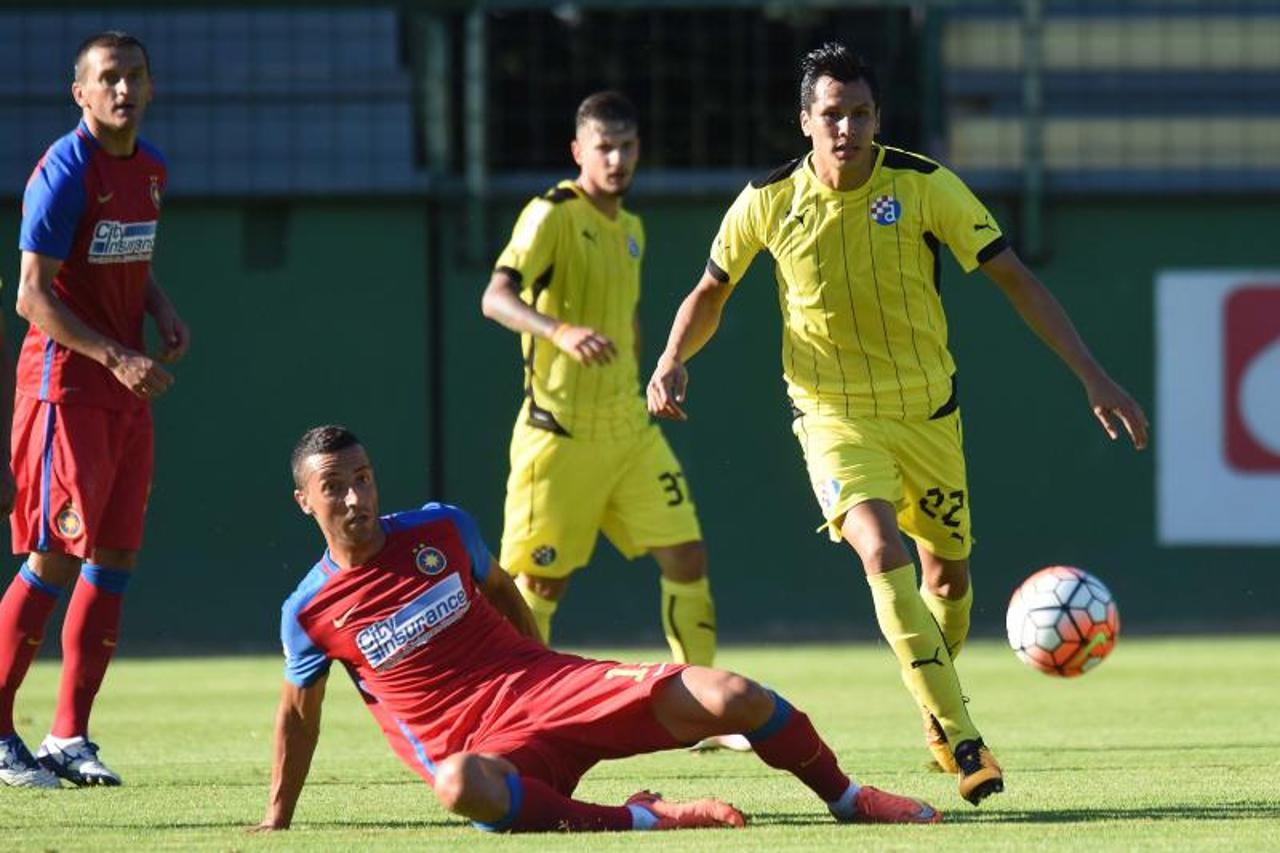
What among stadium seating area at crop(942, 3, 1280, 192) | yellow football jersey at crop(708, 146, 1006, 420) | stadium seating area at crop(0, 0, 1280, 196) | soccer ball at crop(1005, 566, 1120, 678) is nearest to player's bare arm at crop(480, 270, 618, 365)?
yellow football jersey at crop(708, 146, 1006, 420)

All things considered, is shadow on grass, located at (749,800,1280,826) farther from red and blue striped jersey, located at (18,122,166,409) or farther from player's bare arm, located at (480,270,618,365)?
red and blue striped jersey, located at (18,122,166,409)

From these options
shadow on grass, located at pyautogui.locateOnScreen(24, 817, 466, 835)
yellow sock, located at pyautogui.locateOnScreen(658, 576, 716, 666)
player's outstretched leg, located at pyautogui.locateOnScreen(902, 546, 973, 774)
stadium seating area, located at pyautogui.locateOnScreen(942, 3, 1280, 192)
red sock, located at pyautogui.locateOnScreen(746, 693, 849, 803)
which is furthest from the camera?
stadium seating area, located at pyautogui.locateOnScreen(942, 3, 1280, 192)

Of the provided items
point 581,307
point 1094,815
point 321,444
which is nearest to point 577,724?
point 321,444

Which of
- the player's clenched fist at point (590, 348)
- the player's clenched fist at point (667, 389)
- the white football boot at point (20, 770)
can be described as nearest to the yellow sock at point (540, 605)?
the white football boot at point (20, 770)

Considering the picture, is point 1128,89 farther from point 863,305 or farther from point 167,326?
point 167,326

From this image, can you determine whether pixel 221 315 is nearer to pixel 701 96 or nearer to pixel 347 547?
pixel 701 96

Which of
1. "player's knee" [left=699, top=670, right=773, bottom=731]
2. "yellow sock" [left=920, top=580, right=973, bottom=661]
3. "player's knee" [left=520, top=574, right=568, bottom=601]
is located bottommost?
"player's knee" [left=520, top=574, right=568, bottom=601]

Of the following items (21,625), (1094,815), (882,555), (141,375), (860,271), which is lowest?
(1094,815)

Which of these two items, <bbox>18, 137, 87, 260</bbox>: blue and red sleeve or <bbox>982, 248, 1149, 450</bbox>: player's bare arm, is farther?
<bbox>18, 137, 87, 260</bbox>: blue and red sleeve

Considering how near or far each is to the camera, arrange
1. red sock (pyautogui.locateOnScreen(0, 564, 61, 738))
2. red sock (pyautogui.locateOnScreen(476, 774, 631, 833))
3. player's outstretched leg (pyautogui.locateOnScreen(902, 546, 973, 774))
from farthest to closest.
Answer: player's outstretched leg (pyautogui.locateOnScreen(902, 546, 973, 774))
red sock (pyautogui.locateOnScreen(0, 564, 61, 738))
red sock (pyautogui.locateOnScreen(476, 774, 631, 833))

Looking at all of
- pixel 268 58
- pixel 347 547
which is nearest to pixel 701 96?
pixel 268 58

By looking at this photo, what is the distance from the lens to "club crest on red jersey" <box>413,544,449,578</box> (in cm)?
639

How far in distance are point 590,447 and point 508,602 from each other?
2447mm

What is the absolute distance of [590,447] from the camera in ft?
29.7
